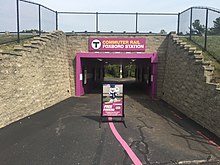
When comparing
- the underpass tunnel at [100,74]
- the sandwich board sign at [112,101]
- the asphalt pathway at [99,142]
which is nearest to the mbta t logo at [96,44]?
the underpass tunnel at [100,74]

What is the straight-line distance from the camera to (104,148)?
5410 millimetres

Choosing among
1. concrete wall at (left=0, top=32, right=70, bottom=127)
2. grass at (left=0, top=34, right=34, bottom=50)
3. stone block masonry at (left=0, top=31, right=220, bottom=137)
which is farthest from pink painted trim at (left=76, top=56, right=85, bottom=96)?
grass at (left=0, top=34, right=34, bottom=50)

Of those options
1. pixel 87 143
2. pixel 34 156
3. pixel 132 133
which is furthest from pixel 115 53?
pixel 34 156

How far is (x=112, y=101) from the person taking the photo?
796 centimetres

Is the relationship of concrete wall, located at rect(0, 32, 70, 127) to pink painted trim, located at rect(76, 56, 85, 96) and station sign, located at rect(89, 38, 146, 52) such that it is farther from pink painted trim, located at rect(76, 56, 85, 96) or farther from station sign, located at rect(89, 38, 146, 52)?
station sign, located at rect(89, 38, 146, 52)

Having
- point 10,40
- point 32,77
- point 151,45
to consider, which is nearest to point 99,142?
point 32,77

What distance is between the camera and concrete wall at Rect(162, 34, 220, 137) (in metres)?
7.16

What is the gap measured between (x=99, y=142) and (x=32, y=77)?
5314 mm

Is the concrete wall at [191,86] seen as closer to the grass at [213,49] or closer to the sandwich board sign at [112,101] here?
the grass at [213,49]

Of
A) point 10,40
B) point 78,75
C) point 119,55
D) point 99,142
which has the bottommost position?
point 99,142

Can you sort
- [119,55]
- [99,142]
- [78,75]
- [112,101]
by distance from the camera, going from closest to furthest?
[99,142], [112,101], [119,55], [78,75]

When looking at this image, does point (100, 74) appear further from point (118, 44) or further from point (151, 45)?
point (151, 45)

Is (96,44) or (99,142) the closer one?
(99,142)

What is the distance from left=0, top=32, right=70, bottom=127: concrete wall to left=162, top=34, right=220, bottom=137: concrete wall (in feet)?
22.9
